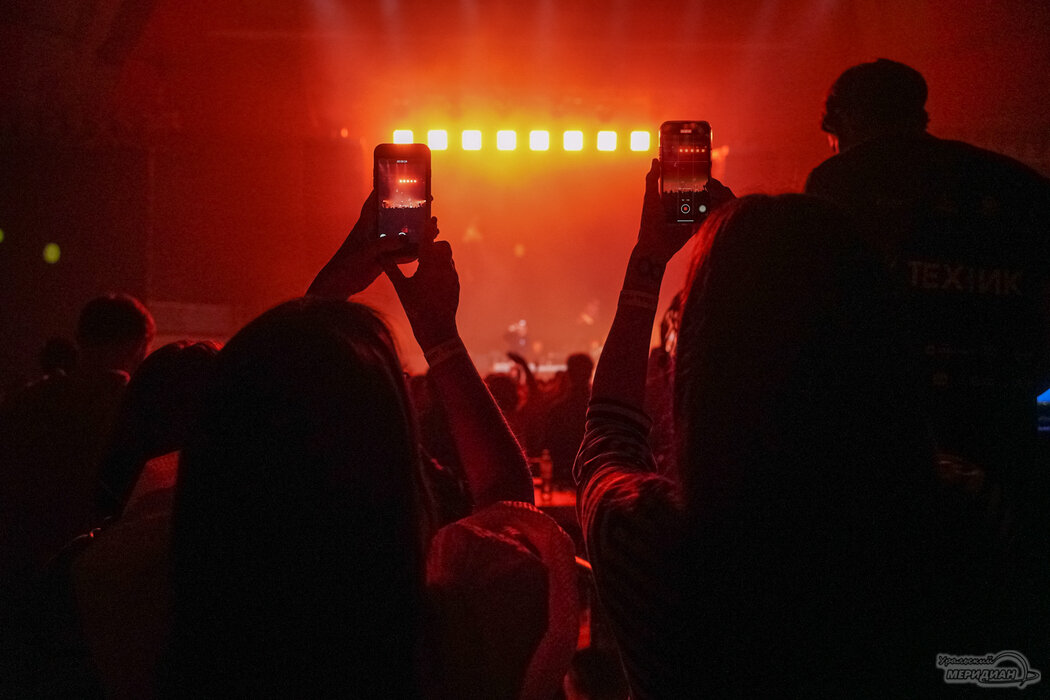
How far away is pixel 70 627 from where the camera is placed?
1081mm

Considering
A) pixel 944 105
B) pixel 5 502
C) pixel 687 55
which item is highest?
pixel 687 55

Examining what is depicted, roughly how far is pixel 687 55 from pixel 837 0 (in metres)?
1.61

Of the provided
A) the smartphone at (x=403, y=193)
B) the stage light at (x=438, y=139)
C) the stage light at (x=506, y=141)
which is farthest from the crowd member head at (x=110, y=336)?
the stage light at (x=506, y=141)

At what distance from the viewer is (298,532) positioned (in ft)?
2.32

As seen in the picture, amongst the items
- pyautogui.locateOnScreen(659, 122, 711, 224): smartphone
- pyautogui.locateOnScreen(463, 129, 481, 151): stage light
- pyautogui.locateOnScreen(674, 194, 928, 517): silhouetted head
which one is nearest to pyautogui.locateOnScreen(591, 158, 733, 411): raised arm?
pyautogui.locateOnScreen(659, 122, 711, 224): smartphone

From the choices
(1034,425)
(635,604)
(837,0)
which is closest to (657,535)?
(635,604)

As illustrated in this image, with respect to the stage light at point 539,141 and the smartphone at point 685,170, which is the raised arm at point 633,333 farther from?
the stage light at point 539,141

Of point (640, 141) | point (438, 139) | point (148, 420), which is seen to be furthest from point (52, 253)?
point (148, 420)

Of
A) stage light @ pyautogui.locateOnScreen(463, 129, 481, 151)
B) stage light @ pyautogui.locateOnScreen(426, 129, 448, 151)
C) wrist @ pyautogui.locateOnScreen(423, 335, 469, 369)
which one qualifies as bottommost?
wrist @ pyautogui.locateOnScreen(423, 335, 469, 369)

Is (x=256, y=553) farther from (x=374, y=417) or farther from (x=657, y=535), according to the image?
(x=657, y=535)

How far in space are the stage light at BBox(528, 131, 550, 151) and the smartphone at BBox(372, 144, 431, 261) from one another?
5.98 m

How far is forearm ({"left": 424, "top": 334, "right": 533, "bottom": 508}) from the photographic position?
3.30ft

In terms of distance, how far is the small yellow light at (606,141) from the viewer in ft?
23.8

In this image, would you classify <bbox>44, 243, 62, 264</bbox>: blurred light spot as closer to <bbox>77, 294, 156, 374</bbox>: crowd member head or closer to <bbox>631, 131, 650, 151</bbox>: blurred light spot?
<bbox>77, 294, 156, 374</bbox>: crowd member head
